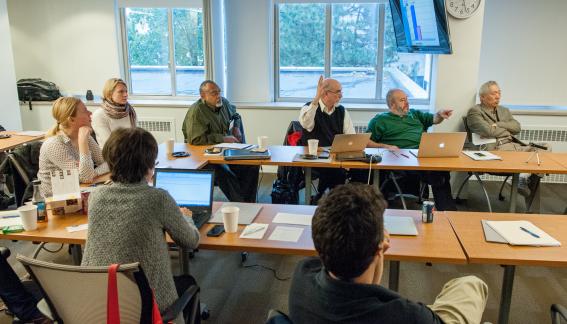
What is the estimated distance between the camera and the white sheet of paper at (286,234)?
2.13m

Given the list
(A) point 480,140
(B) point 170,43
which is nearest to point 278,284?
(A) point 480,140

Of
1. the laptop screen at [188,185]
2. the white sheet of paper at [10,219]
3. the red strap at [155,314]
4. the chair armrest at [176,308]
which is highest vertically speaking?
the laptop screen at [188,185]

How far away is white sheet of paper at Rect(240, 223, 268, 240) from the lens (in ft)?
7.07

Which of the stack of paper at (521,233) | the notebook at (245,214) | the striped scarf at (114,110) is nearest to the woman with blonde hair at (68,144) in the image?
the striped scarf at (114,110)

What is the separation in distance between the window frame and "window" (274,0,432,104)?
928mm

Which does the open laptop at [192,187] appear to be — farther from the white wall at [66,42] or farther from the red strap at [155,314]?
the white wall at [66,42]

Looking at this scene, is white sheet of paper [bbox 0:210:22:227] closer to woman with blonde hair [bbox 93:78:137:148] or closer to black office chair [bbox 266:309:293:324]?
woman with blonde hair [bbox 93:78:137:148]

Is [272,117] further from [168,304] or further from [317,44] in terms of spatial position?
[168,304]

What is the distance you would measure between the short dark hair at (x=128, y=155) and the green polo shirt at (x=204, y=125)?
2.48 meters

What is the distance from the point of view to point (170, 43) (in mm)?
6160

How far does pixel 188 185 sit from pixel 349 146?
1.62 meters

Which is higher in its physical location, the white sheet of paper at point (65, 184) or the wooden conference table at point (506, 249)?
the white sheet of paper at point (65, 184)

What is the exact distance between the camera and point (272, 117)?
5.71 meters

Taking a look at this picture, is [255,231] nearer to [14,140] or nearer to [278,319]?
[278,319]
